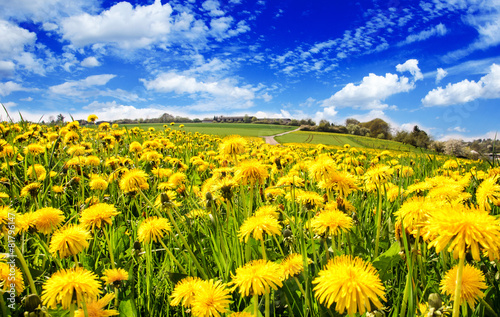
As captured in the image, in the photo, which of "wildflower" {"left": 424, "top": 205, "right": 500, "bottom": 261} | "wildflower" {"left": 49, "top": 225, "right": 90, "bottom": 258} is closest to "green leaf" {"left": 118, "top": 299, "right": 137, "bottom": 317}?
"wildflower" {"left": 49, "top": 225, "right": 90, "bottom": 258}

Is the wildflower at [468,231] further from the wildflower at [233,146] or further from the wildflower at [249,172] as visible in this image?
the wildflower at [233,146]

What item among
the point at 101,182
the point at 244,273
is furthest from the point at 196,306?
the point at 101,182

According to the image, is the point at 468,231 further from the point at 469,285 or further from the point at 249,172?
the point at 249,172

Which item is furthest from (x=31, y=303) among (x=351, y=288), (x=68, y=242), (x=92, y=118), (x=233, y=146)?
(x=92, y=118)

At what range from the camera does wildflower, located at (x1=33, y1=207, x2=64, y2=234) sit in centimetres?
170

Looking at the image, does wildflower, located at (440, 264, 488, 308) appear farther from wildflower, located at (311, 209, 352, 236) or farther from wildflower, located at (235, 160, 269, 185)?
wildflower, located at (235, 160, 269, 185)

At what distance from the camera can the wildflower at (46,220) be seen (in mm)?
1703

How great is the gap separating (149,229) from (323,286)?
3.72 feet

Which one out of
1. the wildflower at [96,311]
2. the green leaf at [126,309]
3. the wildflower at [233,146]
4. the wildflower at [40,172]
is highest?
the wildflower at [233,146]

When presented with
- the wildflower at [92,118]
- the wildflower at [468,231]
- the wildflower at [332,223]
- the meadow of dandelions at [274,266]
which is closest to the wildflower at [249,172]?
the meadow of dandelions at [274,266]

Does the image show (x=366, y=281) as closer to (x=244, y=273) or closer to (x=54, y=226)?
(x=244, y=273)

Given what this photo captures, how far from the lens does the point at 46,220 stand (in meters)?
1.73

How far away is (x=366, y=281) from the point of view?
965 millimetres

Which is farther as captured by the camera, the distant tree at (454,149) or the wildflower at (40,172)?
the distant tree at (454,149)
